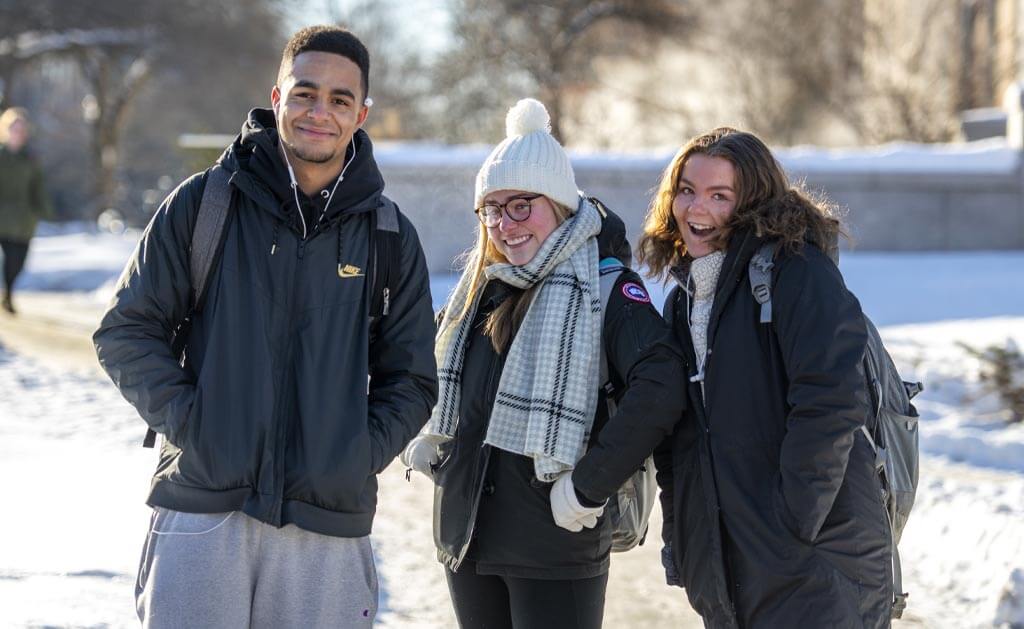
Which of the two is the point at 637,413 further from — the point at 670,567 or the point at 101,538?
the point at 101,538

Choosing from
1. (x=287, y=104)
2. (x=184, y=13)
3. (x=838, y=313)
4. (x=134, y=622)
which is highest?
(x=184, y=13)

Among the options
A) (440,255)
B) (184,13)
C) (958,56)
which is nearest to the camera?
(440,255)

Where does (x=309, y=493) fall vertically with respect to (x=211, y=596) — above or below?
above

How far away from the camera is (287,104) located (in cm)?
295

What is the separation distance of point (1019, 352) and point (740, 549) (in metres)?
5.32

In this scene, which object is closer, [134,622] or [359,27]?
[134,622]

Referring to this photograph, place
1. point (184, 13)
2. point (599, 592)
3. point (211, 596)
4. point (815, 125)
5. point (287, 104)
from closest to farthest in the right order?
1. point (211, 596)
2. point (287, 104)
3. point (599, 592)
4. point (815, 125)
5. point (184, 13)

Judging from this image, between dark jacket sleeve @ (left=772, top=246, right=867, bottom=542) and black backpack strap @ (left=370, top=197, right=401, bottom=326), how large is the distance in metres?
0.95

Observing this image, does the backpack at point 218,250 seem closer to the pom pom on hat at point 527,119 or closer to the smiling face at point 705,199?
the pom pom on hat at point 527,119

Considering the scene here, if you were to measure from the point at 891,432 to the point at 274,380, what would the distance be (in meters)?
1.53

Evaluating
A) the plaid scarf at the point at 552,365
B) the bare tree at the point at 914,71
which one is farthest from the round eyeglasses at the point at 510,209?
the bare tree at the point at 914,71

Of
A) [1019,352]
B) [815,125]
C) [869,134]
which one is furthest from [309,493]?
[815,125]

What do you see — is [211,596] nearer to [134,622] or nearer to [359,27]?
[134,622]

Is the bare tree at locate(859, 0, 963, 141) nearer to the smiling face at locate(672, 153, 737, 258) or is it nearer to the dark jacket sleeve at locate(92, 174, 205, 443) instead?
the smiling face at locate(672, 153, 737, 258)
